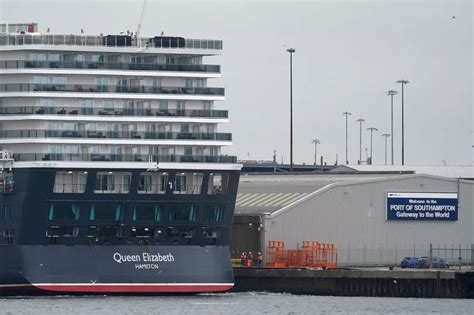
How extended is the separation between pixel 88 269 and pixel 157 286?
385cm

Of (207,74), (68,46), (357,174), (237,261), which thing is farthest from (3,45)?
(357,174)

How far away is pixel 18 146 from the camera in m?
109

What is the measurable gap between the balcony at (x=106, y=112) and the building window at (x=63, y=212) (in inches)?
212

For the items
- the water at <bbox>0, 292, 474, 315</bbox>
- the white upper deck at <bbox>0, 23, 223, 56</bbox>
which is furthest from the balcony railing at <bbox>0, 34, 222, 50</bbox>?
the water at <bbox>0, 292, 474, 315</bbox>

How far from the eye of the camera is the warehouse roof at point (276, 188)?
12912 centimetres

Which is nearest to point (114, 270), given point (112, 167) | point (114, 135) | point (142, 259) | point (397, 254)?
point (142, 259)

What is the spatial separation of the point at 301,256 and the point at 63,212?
20.1 metres

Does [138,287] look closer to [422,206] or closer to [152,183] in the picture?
[152,183]

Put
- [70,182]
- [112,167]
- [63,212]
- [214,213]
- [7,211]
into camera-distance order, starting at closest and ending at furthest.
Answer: [63,212] < [70,182] < [7,211] < [112,167] < [214,213]

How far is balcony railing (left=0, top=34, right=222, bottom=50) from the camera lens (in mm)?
110169

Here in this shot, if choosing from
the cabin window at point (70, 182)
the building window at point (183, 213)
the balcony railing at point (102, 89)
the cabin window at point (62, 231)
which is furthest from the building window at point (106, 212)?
the balcony railing at point (102, 89)

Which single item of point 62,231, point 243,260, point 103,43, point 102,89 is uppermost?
point 103,43

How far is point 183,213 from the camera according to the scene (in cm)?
10900

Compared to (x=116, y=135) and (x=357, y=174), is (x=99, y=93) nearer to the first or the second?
(x=116, y=135)
